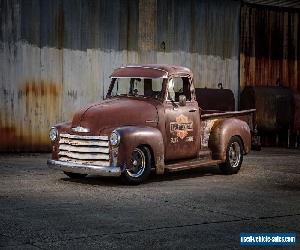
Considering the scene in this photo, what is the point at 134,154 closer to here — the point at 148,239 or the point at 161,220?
the point at 161,220

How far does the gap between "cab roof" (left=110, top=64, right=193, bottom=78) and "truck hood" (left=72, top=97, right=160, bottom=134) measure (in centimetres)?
63

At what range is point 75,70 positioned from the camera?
54.5 ft

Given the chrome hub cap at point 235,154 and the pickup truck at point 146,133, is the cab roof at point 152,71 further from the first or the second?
the chrome hub cap at point 235,154

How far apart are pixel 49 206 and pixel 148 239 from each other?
7.41 ft

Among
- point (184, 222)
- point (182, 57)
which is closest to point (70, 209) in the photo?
point (184, 222)

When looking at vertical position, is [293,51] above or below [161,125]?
above

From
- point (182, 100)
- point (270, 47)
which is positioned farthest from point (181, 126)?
point (270, 47)

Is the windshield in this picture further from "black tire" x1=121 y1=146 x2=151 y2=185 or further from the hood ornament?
the hood ornament

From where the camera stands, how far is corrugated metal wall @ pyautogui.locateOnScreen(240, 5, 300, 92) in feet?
65.2

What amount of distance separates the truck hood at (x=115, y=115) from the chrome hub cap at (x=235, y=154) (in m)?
2.21

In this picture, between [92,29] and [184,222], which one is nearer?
[184,222]

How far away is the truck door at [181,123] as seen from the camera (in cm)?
1130

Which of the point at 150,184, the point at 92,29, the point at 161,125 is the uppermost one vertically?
the point at 92,29

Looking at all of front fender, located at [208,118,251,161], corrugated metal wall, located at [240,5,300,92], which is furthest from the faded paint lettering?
Answer: corrugated metal wall, located at [240,5,300,92]
